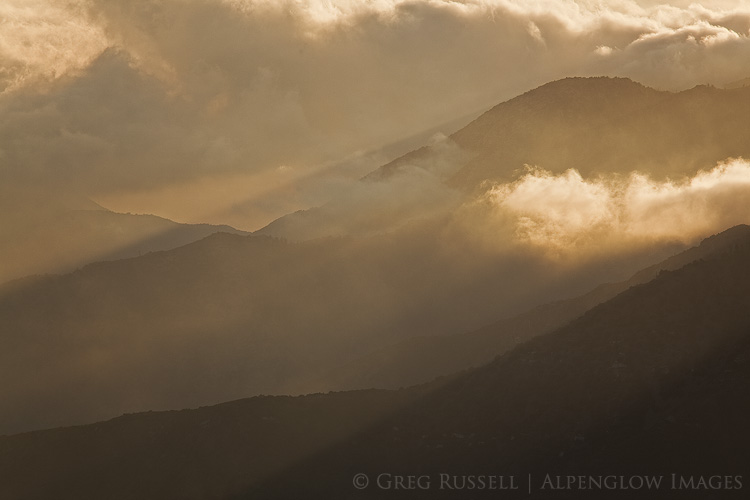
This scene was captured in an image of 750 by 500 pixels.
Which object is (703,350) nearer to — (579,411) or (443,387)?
(579,411)

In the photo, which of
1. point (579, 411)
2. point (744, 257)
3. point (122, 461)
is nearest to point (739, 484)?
→ point (579, 411)

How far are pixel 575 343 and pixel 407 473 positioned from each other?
41546 mm

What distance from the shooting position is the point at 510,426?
161 m

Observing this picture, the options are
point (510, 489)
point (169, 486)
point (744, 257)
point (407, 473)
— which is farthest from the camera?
point (744, 257)

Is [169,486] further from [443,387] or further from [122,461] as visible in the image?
[443,387]

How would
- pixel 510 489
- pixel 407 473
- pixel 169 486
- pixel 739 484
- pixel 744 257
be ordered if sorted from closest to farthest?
pixel 739 484
pixel 510 489
pixel 407 473
pixel 169 486
pixel 744 257

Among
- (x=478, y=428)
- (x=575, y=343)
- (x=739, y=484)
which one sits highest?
(x=575, y=343)

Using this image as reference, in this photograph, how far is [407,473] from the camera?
157 meters

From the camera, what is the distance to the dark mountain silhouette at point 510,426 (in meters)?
146

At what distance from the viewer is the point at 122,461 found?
181 m

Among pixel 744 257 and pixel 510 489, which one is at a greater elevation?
pixel 744 257

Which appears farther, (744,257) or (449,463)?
(744,257)

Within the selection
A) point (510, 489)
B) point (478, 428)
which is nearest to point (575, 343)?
point (478, 428)

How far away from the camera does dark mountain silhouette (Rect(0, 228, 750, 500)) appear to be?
145500 millimetres
